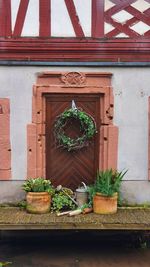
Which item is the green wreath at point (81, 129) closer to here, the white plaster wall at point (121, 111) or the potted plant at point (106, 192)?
the white plaster wall at point (121, 111)

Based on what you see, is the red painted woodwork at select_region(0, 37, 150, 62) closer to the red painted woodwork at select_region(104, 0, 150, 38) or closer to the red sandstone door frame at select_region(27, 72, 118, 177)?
the red painted woodwork at select_region(104, 0, 150, 38)

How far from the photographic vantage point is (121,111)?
325 inches

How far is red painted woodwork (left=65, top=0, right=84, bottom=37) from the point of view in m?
8.19

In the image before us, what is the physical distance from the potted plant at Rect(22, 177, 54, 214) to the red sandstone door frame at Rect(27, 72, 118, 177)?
0.32 meters

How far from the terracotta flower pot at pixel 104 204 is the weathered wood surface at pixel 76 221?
0.11 meters

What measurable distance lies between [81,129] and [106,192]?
1.25 metres


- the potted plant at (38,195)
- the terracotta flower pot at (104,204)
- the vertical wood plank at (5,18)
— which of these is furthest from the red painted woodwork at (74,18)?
the terracotta flower pot at (104,204)

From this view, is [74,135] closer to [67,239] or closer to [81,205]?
[81,205]

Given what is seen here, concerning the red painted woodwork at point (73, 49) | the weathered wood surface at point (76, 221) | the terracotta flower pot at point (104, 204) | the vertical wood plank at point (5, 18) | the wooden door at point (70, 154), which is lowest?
the weathered wood surface at point (76, 221)

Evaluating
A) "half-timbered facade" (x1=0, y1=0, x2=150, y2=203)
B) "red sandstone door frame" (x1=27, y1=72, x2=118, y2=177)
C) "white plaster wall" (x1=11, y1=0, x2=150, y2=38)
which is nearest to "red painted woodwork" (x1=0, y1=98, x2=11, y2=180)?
"half-timbered facade" (x1=0, y1=0, x2=150, y2=203)


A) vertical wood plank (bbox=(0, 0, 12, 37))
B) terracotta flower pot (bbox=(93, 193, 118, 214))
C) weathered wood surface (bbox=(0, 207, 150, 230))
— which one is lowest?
weathered wood surface (bbox=(0, 207, 150, 230))

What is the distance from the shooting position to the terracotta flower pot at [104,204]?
776cm

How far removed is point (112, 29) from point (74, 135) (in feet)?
6.62

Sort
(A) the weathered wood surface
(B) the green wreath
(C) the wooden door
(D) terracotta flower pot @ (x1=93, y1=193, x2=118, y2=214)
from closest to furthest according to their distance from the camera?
(A) the weathered wood surface → (D) terracotta flower pot @ (x1=93, y1=193, x2=118, y2=214) → (B) the green wreath → (C) the wooden door
